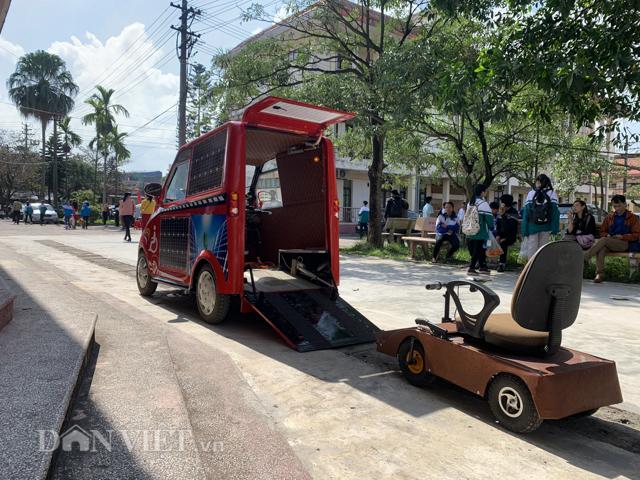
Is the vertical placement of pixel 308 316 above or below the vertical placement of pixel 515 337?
below

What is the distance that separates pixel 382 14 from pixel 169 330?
12.0 meters

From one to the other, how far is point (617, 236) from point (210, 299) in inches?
291

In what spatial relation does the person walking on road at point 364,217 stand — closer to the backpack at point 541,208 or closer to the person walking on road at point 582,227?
the person walking on road at point 582,227

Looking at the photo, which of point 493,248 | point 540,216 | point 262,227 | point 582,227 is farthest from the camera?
point 493,248

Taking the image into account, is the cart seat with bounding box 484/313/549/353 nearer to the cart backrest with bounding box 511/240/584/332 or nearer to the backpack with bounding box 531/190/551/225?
the cart backrest with bounding box 511/240/584/332

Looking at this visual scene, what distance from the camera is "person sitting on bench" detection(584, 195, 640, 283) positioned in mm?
8977

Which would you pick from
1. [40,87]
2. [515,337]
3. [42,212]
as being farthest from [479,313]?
[40,87]

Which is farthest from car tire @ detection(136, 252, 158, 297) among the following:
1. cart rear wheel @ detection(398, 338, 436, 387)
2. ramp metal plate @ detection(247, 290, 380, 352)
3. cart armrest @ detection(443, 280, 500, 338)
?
cart armrest @ detection(443, 280, 500, 338)

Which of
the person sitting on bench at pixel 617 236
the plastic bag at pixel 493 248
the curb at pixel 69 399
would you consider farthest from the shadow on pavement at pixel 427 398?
the person sitting on bench at pixel 617 236

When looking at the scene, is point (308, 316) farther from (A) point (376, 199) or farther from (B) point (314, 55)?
(B) point (314, 55)

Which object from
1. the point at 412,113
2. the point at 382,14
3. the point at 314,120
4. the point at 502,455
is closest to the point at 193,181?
the point at 314,120

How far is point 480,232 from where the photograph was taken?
970cm

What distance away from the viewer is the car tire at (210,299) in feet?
18.4

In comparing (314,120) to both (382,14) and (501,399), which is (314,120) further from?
(382,14)
